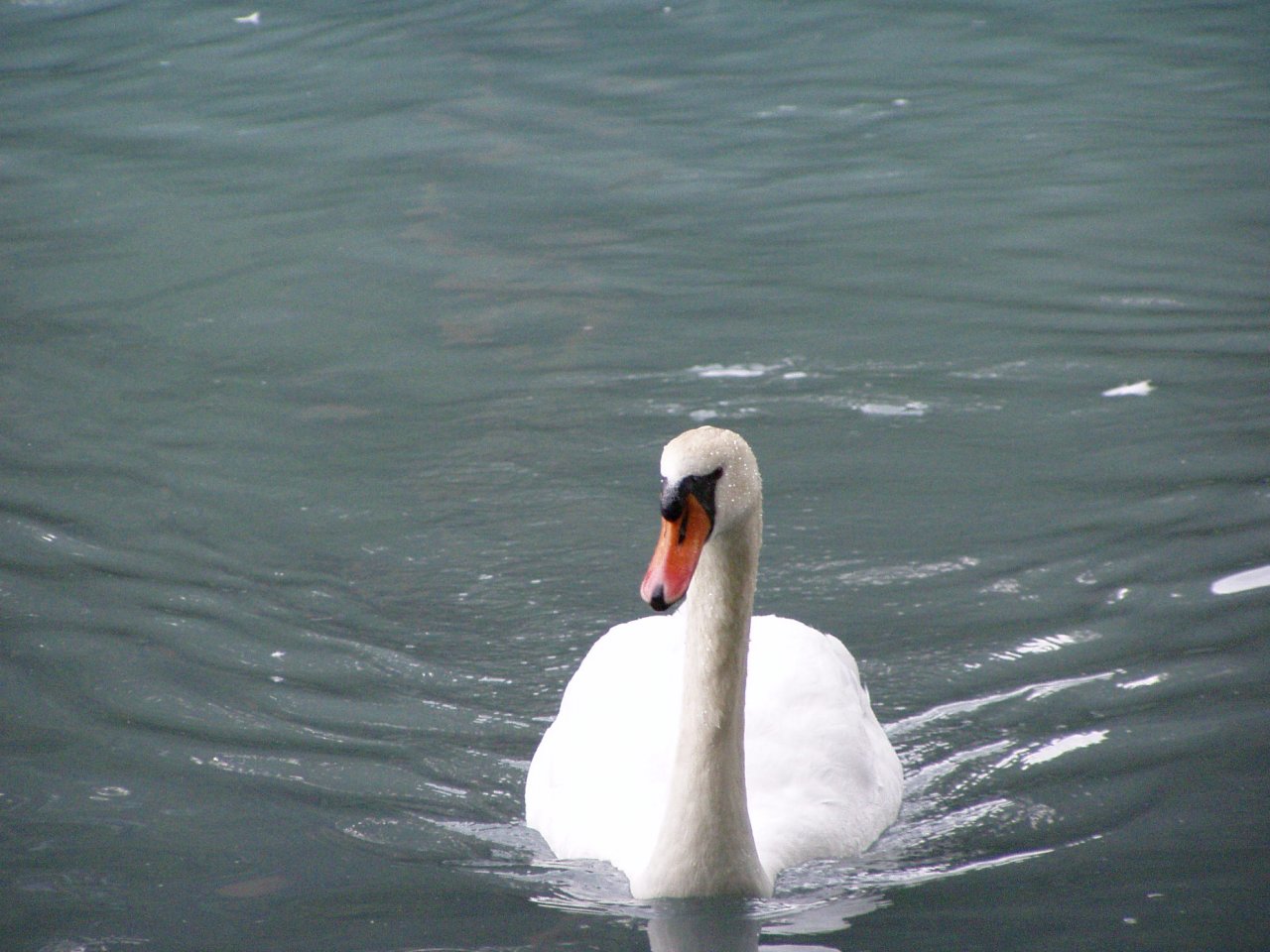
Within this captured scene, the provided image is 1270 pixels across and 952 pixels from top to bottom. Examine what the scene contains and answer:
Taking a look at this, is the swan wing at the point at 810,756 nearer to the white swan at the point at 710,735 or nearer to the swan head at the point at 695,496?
the white swan at the point at 710,735

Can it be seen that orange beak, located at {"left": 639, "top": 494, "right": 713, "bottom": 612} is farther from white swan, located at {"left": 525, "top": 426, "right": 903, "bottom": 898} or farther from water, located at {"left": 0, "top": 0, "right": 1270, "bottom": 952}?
water, located at {"left": 0, "top": 0, "right": 1270, "bottom": 952}

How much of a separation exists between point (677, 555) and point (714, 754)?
64cm

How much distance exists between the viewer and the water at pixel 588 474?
5000 mm

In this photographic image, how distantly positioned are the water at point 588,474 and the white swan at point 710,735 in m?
0.13

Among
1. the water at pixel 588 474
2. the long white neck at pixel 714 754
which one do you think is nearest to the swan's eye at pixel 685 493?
the long white neck at pixel 714 754

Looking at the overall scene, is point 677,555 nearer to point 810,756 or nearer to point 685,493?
point 685,493

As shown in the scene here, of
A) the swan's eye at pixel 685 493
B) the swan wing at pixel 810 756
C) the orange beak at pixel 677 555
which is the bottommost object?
the swan wing at pixel 810 756

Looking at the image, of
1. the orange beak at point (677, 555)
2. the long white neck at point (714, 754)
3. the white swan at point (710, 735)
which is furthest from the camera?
the long white neck at point (714, 754)

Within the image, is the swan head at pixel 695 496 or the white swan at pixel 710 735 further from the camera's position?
the white swan at pixel 710 735

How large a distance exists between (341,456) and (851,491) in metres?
2.48

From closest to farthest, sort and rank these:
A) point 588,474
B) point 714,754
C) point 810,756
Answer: point 714,754, point 810,756, point 588,474

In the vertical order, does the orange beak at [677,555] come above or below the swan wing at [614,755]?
above

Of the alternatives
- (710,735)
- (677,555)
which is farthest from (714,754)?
(677,555)

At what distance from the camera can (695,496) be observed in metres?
4.28
